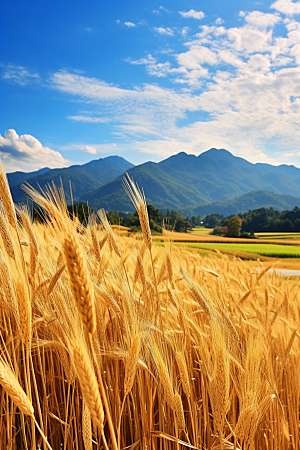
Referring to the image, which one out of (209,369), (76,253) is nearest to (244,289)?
(209,369)

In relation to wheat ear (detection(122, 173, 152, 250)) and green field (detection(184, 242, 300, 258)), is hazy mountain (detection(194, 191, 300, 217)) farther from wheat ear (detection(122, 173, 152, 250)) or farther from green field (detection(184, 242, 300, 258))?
wheat ear (detection(122, 173, 152, 250))

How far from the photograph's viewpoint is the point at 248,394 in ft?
2.74

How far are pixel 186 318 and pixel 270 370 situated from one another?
384mm

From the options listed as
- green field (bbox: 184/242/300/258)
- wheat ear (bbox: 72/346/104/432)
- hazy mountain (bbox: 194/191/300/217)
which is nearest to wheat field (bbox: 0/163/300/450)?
wheat ear (bbox: 72/346/104/432)

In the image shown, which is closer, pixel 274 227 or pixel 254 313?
pixel 254 313

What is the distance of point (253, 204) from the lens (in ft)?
528

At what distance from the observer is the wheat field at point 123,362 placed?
67 centimetres

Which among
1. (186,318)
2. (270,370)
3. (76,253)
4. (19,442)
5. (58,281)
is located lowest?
(19,442)

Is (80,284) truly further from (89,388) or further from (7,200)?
(7,200)

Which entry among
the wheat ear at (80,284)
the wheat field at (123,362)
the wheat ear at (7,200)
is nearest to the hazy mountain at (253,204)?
the wheat field at (123,362)

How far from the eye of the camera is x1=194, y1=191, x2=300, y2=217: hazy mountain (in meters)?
158

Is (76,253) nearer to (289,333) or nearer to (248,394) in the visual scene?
(248,394)

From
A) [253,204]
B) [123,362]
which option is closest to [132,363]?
[123,362]

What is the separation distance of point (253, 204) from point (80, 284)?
172 meters
